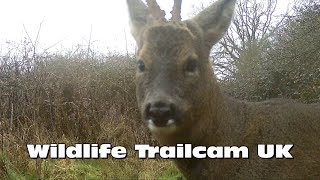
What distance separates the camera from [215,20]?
5461mm

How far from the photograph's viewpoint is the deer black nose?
434cm

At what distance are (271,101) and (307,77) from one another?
865cm

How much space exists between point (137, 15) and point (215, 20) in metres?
1.01

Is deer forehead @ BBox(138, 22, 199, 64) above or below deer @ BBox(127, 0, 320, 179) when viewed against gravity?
above

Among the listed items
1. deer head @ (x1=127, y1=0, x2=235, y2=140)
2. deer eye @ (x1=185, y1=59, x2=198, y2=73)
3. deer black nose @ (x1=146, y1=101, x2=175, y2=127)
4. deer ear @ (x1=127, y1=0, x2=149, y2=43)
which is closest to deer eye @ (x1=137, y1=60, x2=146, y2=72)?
deer head @ (x1=127, y1=0, x2=235, y2=140)

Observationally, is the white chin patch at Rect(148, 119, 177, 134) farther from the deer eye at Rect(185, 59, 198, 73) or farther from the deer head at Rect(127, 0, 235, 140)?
the deer eye at Rect(185, 59, 198, 73)

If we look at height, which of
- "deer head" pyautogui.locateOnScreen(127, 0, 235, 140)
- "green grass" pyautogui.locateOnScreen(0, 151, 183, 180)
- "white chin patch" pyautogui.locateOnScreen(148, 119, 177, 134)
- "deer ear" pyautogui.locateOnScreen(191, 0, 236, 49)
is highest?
"deer ear" pyautogui.locateOnScreen(191, 0, 236, 49)

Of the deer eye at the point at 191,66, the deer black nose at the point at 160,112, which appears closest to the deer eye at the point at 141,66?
the deer eye at the point at 191,66

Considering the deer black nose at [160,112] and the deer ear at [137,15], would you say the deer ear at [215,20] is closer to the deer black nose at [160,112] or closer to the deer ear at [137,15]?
the deer ear at [137,15]

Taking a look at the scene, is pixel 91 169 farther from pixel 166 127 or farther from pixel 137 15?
pixel 166 127

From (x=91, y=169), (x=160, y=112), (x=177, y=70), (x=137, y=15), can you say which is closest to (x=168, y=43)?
(x=177, y=70)

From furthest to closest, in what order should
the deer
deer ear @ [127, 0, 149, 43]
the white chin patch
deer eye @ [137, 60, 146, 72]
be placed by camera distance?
deer ear @ [127, 0, 149, 43] → deer eye @ [137, 60, 146, 72] → the deer → the white chin patch

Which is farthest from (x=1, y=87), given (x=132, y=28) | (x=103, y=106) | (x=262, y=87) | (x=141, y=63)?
(x=262, y=87)

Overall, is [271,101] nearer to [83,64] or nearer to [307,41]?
[307,41]
